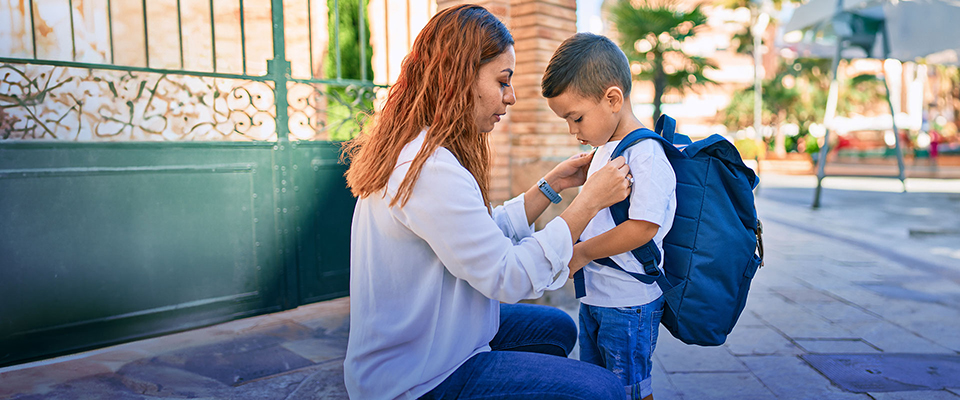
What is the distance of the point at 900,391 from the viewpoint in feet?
9.37

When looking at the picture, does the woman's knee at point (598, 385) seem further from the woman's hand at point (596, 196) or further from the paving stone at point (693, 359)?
the paving stone at point (693, 359)

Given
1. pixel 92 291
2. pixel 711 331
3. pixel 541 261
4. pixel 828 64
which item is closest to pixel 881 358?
pixel 711 331

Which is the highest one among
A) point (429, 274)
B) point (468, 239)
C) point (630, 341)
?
point (468, 239)

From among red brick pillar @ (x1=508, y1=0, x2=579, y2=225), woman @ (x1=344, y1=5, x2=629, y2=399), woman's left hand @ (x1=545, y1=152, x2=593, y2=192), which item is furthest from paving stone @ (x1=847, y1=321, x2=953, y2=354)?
woman @ (x1=344, y1=5, x2=629, y2=399)

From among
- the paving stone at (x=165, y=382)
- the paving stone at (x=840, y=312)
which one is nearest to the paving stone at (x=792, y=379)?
the paving stone at (x=840, y=312)

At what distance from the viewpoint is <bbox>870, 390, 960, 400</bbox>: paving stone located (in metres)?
2.78

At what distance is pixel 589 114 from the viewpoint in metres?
1.91

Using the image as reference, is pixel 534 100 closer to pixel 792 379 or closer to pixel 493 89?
pixel 792 379

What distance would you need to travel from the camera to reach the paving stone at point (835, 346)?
3.43m

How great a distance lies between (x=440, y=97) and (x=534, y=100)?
8.58 feet

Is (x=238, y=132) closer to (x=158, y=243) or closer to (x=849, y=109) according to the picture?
(x=158, y=243)

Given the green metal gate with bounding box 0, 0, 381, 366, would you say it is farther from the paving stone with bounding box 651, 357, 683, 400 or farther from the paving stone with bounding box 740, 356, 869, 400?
the paving stone with bounding box 740, 356, 869, 400

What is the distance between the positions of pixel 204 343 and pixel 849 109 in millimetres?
47840

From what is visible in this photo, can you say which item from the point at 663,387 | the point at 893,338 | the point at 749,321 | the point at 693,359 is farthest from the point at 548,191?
the point at 893,338
